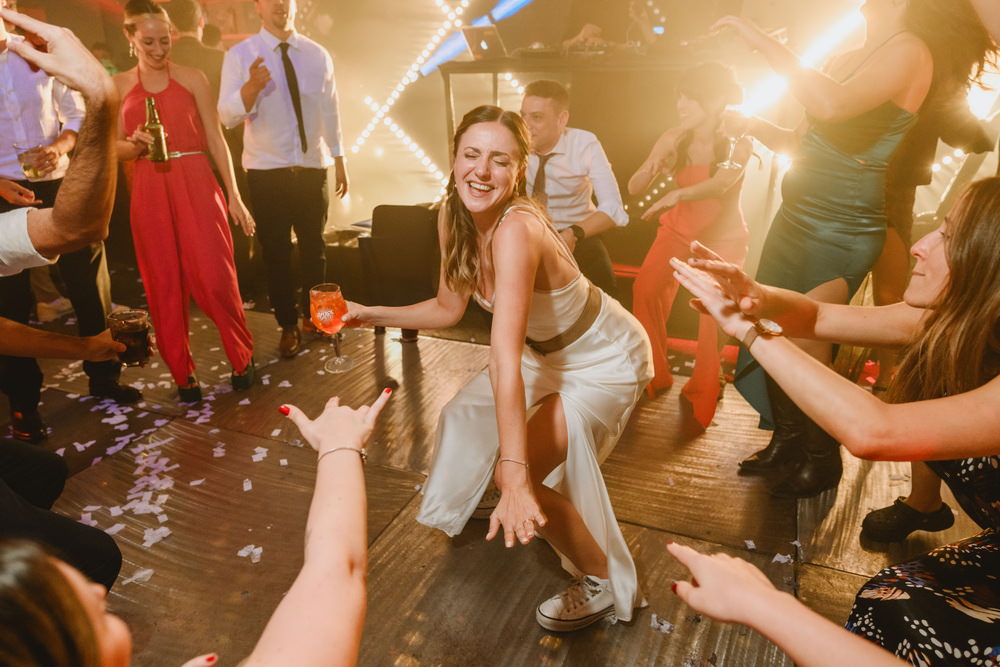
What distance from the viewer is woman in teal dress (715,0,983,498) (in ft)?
6.34

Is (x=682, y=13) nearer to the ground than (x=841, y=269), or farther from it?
farther from it

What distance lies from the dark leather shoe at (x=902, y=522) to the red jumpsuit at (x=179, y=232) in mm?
3264

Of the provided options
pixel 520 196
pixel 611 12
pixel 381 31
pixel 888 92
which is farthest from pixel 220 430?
pixel 381 31

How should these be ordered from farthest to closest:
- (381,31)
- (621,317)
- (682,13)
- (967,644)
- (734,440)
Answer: (381,31) < (682,13) < (734,440) < (621,317) < (967,644)

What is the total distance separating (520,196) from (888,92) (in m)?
1.31

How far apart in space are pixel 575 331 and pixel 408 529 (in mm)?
1040

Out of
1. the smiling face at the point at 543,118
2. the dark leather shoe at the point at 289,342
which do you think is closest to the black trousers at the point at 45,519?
the dark leather shoe at the point at 289,342

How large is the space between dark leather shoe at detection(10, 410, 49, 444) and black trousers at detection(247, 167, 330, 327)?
1.41 meters

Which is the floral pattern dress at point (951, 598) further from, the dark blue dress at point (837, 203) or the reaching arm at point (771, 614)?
the dark blue dress at point (837, 203)

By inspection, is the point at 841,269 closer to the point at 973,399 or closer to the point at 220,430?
the point at 973,399

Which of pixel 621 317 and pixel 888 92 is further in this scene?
pixel 621 317

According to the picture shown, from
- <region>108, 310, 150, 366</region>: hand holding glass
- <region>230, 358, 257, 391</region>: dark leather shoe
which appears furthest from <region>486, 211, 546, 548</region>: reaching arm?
<region>230, 358, 257, 391</region>: dark leather shoe

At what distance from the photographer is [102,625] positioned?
0.71 m

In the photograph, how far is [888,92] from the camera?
196cm
